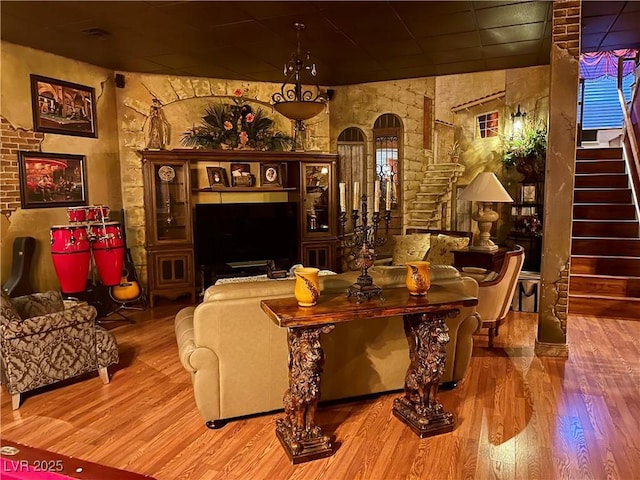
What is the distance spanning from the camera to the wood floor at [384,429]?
2527mm

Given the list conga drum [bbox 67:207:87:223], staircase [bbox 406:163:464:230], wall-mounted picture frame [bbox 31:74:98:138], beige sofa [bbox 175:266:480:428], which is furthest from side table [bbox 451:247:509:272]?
wall-mounted picture frame [bbox 31:74:98:138]

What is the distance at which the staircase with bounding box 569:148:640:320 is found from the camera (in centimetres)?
533

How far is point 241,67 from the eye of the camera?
235 inches

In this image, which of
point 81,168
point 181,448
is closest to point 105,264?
point 81,168

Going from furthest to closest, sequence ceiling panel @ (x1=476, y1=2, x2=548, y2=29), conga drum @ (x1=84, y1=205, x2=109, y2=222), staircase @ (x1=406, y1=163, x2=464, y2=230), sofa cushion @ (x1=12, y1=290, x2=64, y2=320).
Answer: staircase @ (x1=406, y1=163, x2=464, y2=230) → conga drum @ (x1=84, y1=205, x2=109, y2=222) → ceiling panel @ (x1=476, y1=2, x2=548, y2=29) → sofa cushion @ (x1=12, y1=290, x2=64, y2=320)

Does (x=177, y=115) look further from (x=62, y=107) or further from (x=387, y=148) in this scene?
(x=387, y=148)

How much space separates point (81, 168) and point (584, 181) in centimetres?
652

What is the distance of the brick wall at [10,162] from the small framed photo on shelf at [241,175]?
8.07 feet

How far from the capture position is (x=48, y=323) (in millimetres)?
3279

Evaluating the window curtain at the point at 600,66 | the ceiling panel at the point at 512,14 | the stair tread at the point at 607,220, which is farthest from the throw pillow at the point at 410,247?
the window curtain at the point at 600,66

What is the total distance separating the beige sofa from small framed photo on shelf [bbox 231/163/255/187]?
344 cm

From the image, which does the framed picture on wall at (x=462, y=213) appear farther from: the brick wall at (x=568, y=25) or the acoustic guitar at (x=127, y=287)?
the acoustic guitar at (x=127, y=287)

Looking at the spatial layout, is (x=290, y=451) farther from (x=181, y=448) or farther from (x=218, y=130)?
(x=218, y=130)

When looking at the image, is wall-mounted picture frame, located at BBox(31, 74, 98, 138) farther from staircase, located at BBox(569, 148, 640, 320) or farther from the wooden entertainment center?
staircase, located at BBox(569, 148, 640, 320)
